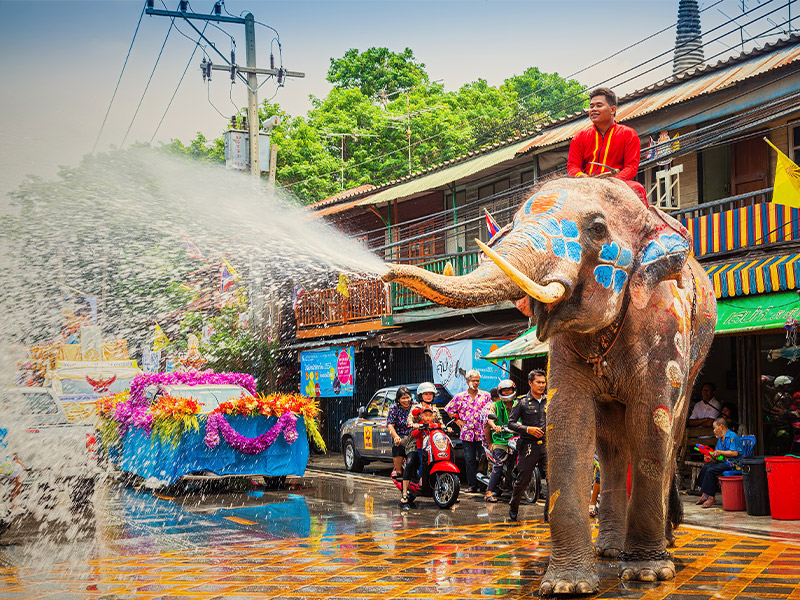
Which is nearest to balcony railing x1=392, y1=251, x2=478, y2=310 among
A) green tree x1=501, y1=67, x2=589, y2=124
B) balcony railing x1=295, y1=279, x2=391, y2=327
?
balcony railing x1=295, y1=279, x2=391, y2=327

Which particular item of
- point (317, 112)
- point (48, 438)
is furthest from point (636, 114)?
point (317, 112)

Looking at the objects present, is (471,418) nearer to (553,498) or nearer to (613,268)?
(553,498)

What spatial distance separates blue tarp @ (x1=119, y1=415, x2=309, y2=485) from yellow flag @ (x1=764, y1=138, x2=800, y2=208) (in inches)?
317

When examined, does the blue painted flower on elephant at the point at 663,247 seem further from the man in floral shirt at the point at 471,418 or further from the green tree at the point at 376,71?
the green tree at the point at 376,71

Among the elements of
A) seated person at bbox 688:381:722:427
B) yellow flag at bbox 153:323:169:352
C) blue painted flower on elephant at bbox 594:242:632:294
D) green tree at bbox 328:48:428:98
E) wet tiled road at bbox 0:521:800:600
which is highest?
green tree at bbox 328:48:428:98

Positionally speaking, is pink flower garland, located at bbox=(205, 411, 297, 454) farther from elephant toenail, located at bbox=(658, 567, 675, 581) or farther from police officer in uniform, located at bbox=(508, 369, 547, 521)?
elephant toenail, located at bbox=(658, 567, 675, 581)

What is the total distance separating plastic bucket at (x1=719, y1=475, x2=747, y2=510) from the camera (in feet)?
37.9

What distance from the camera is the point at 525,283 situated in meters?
5.18

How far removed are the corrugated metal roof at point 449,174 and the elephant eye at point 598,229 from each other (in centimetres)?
1239

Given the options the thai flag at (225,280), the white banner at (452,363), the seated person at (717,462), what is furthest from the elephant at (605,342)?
the thai flag at (225,280)

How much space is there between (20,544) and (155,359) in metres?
21.3

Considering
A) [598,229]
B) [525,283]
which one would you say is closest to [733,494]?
[598,229]

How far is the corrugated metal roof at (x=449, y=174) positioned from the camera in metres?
19.5

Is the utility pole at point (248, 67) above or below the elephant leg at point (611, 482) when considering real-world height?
above
